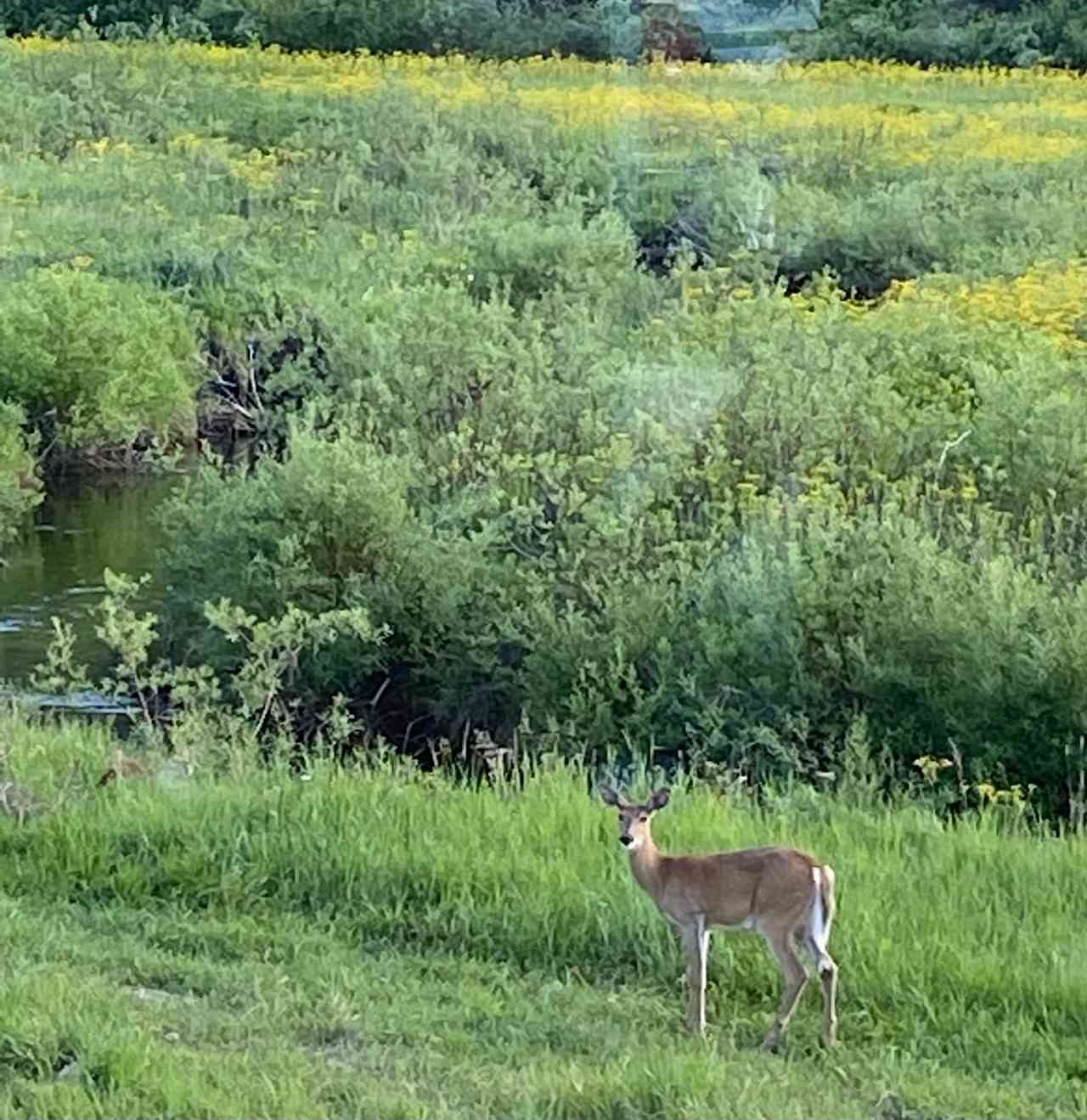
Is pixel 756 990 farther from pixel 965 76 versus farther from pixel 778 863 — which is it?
pixel 965 76

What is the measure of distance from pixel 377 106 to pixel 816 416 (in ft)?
31.1

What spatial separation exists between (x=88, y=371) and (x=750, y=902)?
1088 centimetres

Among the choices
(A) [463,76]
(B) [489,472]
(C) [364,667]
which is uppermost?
(A) [463,76]

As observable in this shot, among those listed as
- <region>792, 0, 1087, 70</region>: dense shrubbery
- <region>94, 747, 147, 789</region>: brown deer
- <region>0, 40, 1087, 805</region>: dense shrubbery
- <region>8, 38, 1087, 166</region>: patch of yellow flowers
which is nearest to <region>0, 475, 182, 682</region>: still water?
<region>0, 40, 1087, 805</region>: dense shrubbery

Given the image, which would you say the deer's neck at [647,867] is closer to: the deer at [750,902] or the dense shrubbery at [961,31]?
the deer at [750,902]

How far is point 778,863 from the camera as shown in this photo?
467 centimetres

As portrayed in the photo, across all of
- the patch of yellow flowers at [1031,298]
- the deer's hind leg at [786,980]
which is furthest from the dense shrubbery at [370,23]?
the deer's hind leg at [786,980]

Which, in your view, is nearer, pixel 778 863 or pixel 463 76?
pixel 778 863

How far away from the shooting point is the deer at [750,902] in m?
4.66

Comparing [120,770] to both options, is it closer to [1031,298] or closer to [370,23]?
[1031,298]

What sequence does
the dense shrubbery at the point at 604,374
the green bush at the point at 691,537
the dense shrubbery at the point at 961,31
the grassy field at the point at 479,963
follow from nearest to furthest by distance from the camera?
the grassy field at the point at 479,963 < the green bush at the point at 691,537 < the dense shrubbery at the point at 604,374 < the dense shrubbery at the point at 961,31

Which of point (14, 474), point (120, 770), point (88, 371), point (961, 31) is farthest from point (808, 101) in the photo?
point (120, 770)

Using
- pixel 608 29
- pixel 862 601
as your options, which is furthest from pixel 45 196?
pixel 862 601

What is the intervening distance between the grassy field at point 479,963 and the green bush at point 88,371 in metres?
8.33
